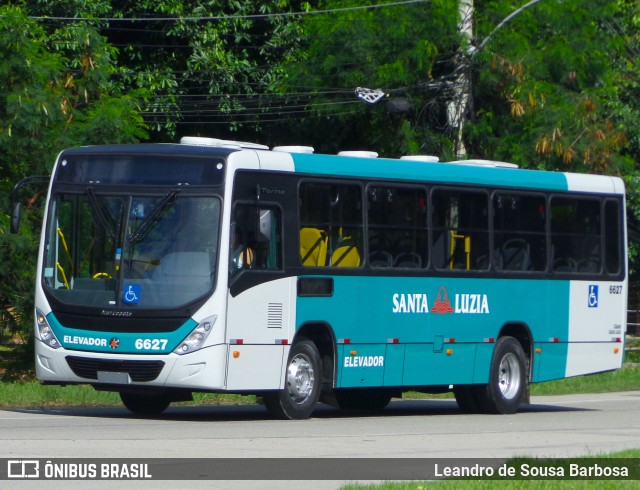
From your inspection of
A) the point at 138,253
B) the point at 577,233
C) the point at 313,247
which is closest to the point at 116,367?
the point at 138,253

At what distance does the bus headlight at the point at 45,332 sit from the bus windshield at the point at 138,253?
12.3 inches

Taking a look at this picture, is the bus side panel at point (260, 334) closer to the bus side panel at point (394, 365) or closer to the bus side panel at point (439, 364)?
the bus side panel at point (394, 365)

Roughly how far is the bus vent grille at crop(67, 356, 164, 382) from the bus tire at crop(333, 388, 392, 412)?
458cm

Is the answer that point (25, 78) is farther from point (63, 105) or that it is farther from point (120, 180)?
point (120, 180)

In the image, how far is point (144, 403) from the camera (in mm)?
17812

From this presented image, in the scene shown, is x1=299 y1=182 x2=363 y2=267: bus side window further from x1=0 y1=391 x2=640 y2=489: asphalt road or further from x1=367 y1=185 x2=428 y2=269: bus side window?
x1=0 y1=391 x2=640 y2=489: asphalt road

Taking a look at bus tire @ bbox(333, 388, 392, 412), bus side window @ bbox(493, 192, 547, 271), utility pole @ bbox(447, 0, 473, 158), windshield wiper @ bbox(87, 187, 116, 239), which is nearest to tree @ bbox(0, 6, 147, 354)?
bus tire @ bbox(333, 388, 392, 412)

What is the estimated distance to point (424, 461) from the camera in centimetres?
1253

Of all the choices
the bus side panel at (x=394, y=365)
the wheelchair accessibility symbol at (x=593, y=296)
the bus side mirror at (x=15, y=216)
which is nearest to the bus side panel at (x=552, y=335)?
the wheelchair accessibility symbol at (x=593, y=296)

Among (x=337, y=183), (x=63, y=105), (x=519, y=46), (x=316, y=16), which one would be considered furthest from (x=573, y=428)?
(x=316, y=16)

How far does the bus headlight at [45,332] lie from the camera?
16.6m

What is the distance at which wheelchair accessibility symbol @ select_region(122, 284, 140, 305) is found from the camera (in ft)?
53.1

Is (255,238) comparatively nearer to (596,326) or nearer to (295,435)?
(295,435)

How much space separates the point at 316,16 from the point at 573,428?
1775cm
